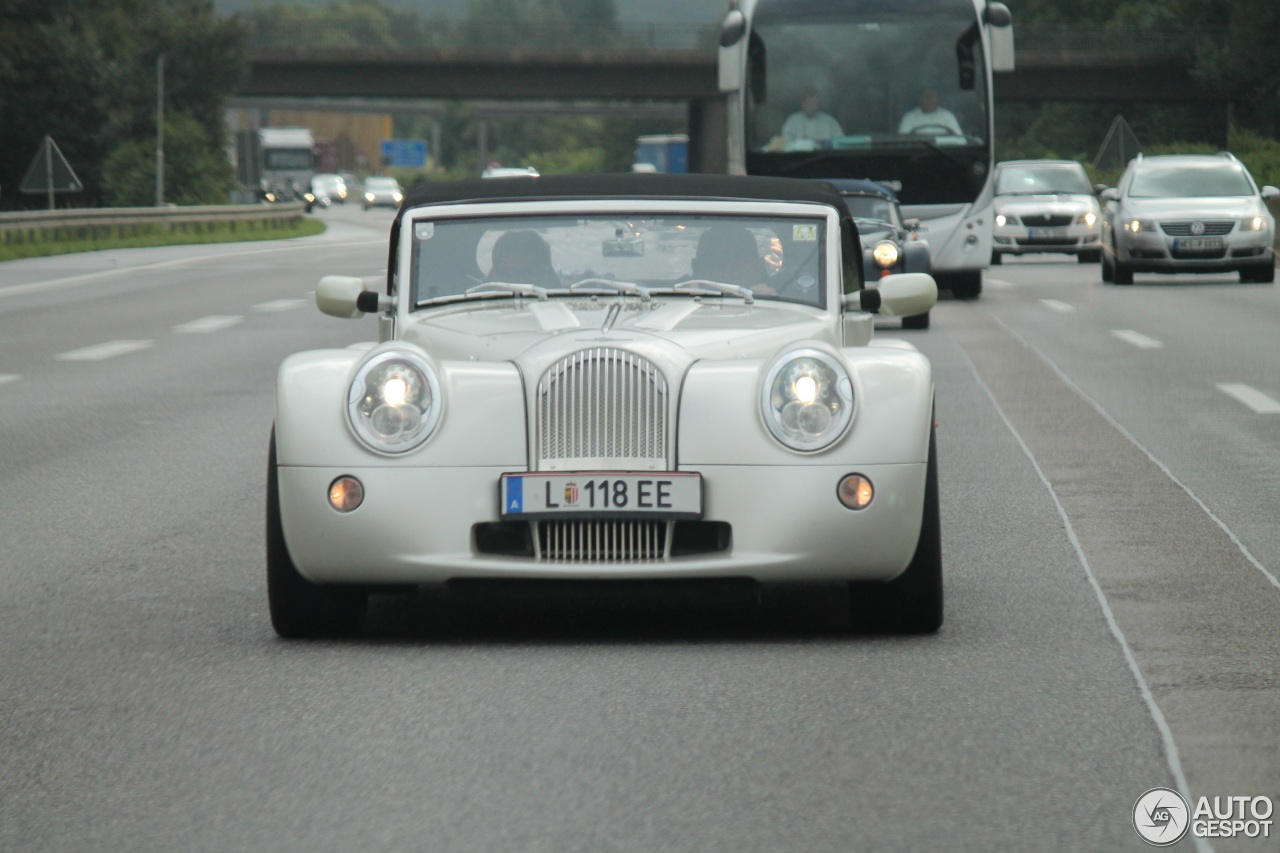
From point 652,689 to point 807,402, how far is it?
39.4 inches

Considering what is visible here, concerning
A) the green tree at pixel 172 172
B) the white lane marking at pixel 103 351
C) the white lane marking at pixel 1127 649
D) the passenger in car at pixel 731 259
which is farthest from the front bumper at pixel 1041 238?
the green tree at pixel 172 172

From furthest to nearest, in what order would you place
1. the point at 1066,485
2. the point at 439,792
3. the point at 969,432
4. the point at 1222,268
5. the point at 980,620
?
the point at 1222,268, the point at 969,432, the point at 1066,485, the point at 980,620, the point at 439,792

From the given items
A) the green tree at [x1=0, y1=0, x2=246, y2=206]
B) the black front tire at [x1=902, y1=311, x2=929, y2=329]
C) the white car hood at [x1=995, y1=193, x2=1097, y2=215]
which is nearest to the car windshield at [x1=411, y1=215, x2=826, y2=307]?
the black front tire at [x1=902, y1=311, x2=929, y2=329]

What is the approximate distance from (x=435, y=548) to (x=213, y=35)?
7717cm

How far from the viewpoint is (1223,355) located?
17844 millimetres

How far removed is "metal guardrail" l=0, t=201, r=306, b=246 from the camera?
41.6 m

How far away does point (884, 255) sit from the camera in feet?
65.0

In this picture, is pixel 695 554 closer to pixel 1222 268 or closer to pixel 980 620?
pixel 980 620

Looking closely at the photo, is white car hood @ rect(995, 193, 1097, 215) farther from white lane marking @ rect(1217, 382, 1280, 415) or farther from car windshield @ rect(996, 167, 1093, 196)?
white lane marking @ rect(1217, 382, 1280, 415)

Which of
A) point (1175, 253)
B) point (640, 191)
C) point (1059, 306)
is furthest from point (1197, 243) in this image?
point (640, 191)

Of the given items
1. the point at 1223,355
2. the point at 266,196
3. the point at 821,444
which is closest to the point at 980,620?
the point at 821,444

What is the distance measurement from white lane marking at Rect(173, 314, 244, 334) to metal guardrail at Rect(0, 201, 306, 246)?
17650 millimetres

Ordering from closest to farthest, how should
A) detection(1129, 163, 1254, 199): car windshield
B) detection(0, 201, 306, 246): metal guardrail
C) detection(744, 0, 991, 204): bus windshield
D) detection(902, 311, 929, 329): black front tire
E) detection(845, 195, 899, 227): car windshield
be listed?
detection(845, 195, 899, 227): car windshield
detection(902, 311, 929, 329): black front tire
detection(744, 0, 991, 204): bus windshield
detection(1129, 163, 1254, 199): car windshield
detection(0, 201, 306, 246): metal guardrail

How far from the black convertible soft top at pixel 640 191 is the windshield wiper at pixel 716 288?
35cm
